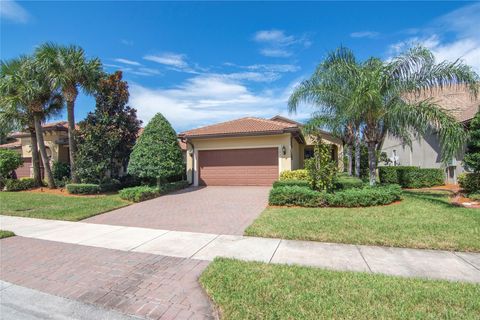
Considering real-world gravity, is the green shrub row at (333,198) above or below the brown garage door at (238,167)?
below

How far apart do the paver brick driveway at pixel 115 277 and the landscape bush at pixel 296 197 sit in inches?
207

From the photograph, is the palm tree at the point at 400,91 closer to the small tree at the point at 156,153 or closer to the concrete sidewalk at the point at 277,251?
the concrete sidewalk at the point at 277,251

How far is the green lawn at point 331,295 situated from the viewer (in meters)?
2.95

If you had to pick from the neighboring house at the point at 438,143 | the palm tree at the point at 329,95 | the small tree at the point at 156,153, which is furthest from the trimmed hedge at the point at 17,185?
the neighboring house at the point at 438,143

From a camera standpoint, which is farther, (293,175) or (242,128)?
(242,128)

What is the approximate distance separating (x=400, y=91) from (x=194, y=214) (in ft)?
29.0

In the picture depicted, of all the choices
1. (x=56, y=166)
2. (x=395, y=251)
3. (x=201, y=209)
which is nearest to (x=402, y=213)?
(x=395, y=251)

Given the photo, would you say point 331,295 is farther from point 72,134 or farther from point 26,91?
point 26,91

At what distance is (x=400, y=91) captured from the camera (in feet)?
32.1

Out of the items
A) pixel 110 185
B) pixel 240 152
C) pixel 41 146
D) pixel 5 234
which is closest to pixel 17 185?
pixel 41 146

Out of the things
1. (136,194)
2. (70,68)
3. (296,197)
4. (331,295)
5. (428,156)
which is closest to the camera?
(331,295)

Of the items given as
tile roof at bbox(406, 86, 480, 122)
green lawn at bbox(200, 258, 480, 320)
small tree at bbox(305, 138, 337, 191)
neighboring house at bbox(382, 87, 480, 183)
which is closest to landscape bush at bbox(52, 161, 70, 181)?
small tree at bbox(305, 138, 337, 191)

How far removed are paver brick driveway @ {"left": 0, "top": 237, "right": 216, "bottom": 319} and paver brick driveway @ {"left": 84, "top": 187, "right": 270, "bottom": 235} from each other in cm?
217

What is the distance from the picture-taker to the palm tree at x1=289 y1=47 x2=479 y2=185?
8773 millimetres
